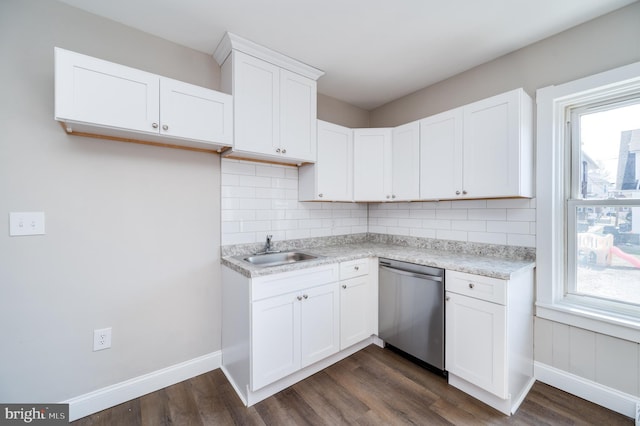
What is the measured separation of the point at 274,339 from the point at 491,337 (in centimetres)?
146

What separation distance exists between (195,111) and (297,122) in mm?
833

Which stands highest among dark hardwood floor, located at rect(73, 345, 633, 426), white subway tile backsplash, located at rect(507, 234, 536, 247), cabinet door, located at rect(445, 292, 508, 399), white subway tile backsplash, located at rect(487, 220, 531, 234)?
white subway tile backsplash, located at rect(487, 220, 531, 234)

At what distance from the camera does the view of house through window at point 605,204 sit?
172 centimetres

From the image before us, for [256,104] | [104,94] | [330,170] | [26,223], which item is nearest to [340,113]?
[330,170]

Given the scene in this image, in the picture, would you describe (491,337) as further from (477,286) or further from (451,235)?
(451,235)

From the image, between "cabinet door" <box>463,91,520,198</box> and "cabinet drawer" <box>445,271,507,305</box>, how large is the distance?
659mm

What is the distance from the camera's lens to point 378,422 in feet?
5.27

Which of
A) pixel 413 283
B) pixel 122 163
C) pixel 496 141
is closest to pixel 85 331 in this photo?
pixel 122 163

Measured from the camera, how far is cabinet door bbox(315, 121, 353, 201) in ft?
8.14

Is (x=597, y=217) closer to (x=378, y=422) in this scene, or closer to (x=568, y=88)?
(x=568, y=88)

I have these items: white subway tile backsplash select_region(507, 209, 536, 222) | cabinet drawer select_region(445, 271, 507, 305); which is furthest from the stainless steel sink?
white subway tile backsplash select_region(507, 209, 536, 222)

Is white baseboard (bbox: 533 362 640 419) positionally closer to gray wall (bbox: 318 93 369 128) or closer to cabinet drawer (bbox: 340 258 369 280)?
cabinet drawer (bbox: 340 258 369 280)

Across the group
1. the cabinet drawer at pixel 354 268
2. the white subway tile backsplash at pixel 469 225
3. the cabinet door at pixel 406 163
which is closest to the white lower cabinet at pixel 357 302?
the cabinet drawer at pixel 354 268

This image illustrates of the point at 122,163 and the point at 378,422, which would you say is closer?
the point at 378,422
